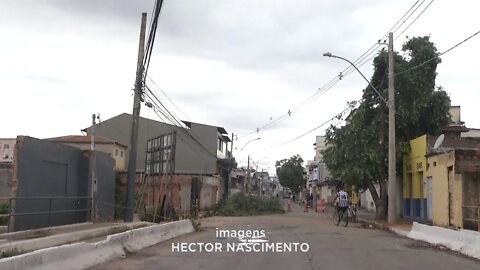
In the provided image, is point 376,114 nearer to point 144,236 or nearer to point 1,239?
point 144,236

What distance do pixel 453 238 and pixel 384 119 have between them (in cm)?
1554

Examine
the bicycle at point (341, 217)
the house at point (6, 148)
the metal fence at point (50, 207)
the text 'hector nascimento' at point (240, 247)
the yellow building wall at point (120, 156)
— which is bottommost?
the text 'hector nascimento' at point (240, 247)

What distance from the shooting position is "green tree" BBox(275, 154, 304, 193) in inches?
4616

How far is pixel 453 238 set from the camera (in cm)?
1677

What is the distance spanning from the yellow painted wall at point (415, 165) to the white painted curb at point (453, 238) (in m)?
8.47

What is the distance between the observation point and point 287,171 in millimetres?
117938

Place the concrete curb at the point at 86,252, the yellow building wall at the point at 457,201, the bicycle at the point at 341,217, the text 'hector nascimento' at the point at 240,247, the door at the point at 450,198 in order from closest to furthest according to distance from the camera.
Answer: the concrete curb at the point at 86,252
the text 'hector nascimento' at the point at 240,247
the yellow building wall at the point at 457,201
the door at the point at 450,198
the bicycle at the point at 341,217

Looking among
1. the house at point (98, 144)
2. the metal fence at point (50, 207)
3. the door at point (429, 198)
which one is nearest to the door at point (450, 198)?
the door at point (429, 198)

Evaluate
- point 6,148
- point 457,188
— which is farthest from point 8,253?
point 6,148

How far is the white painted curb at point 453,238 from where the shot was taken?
15.0m

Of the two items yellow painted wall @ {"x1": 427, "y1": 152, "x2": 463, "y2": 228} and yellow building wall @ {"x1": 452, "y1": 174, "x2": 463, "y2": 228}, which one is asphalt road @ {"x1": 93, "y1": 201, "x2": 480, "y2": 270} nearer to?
yellow building wall @ {"x1": 452, "y1": 174, "x2": 463, "y2": 228}

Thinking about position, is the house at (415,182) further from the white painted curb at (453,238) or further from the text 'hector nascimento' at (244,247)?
the text 'hector nascimento' at (244,247)

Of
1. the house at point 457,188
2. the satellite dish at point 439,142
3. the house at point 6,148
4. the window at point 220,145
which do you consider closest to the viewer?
the house at point 457,188

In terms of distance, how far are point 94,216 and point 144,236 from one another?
17.4 feet
